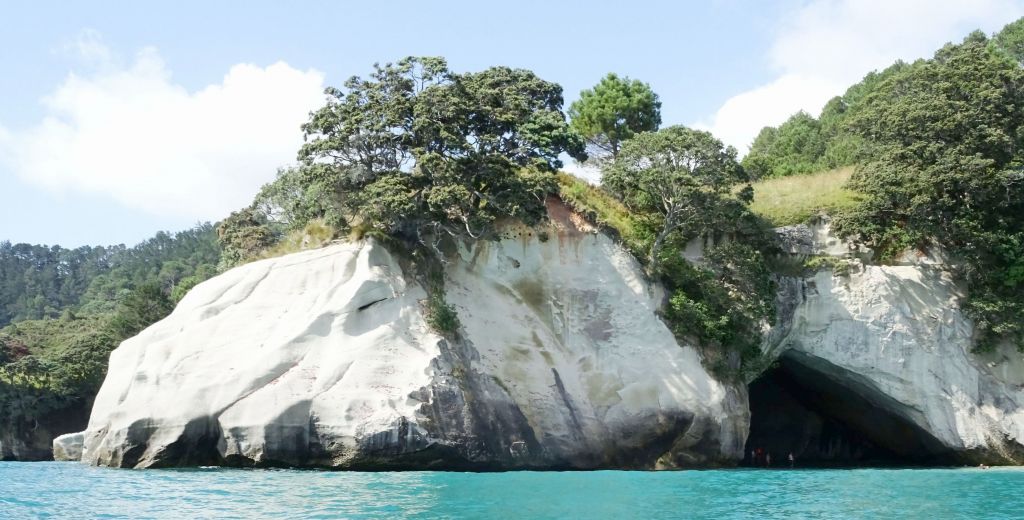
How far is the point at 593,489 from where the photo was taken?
73.6 ft

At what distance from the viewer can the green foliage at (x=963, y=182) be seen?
34.2m

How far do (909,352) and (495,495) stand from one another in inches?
782

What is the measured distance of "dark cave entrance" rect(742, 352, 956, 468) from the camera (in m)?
35.8

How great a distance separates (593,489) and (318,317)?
10840 mm

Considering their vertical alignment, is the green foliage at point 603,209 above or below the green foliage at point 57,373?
above

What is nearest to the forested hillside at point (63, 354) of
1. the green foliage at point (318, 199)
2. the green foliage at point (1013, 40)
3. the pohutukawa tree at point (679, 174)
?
the green foliage at point (318, 199)

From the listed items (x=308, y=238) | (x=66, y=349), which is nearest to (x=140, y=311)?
(x=66, y=349)

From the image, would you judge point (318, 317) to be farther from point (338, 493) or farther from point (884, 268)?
point (884, 268)

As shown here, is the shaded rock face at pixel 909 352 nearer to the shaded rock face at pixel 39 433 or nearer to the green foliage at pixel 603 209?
the green foliage at pixel 603 209

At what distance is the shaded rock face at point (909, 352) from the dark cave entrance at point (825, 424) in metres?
0.14

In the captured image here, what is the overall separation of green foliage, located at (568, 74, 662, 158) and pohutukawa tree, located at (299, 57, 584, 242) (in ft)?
43.4

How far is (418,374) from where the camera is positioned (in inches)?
1105

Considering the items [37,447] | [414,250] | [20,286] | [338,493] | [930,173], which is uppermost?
[20,286]

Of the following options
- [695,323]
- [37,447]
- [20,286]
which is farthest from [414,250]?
[20,286]
